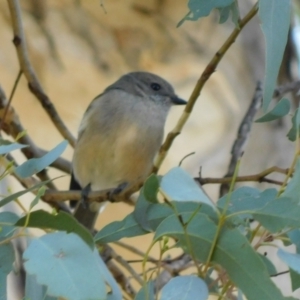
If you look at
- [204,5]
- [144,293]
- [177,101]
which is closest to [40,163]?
[144,293]

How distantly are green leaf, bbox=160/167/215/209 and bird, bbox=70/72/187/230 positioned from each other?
4.10ft

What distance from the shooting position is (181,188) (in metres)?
0.76

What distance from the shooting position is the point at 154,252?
3.11 m

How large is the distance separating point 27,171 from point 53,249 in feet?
0.91

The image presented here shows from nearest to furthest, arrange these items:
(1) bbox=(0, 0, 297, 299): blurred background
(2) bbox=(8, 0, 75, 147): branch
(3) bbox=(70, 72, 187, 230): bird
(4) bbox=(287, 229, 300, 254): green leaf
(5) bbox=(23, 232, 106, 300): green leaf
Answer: (5) bbox=(23, 232, 106, 300): green leaf → (4) bbox=(287, 229, 300, 254): green leaf → (2) bbox=(8, 0, 75, 147): branch → (3) bbox=(70, 72, 187, 230): bird → (1) bbox=(0, 0, 297, 299): blurred background

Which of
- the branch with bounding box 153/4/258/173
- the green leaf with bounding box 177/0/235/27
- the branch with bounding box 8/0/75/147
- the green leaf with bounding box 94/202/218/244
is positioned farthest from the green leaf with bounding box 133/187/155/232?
the branch with bounding box 8/0/75/147

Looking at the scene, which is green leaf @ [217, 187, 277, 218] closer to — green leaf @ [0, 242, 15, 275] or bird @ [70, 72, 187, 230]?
green leaf @ [0, 242, 15, 275]

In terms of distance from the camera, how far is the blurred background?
2.96 metres

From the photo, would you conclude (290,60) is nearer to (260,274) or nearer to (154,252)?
(154,252)

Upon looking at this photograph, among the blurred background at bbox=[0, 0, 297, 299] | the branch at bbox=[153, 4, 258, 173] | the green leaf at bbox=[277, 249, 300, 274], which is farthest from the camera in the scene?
the blurred background at bbox=[0, 0, 297, 299]

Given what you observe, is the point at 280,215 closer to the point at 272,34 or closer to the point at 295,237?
the point at 295,237

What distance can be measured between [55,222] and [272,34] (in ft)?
1.39

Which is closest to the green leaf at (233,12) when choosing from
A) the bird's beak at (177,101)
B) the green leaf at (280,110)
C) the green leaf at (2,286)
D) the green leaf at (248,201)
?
the green leaf at (280,110)

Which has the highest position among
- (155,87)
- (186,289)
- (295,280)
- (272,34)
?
(272,34)
